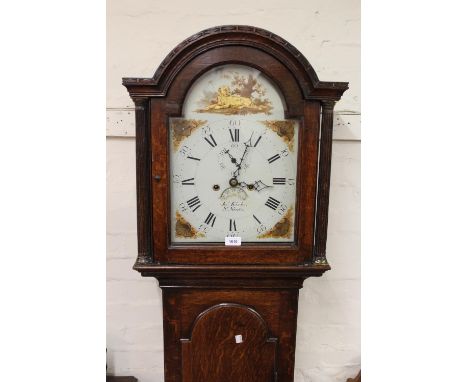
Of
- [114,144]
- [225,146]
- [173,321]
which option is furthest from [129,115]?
[173,321]

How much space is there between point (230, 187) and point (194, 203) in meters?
0.10

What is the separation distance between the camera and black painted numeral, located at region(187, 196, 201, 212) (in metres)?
0.92

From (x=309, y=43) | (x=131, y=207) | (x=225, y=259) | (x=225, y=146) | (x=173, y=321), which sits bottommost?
(x=173, y=321)

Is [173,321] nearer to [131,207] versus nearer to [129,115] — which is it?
[131,207]

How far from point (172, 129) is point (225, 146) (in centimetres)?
14

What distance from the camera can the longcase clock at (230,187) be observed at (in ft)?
2.87

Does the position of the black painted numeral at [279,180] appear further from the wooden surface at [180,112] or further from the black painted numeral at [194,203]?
the black painted numeral at [194,203]

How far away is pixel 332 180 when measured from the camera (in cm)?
119

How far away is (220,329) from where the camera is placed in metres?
0.98

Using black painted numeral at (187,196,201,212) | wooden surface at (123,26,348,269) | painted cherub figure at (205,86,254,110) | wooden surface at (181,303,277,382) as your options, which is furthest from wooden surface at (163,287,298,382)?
painted cherub figure at (205,86,254,110)

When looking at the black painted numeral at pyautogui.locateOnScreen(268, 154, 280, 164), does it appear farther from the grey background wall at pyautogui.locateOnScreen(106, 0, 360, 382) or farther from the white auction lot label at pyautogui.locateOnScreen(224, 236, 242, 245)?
the grey background wall at pyautogui.locateOnScreen(106, 0, 360, 382)

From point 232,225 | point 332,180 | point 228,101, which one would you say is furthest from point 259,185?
point 332,180

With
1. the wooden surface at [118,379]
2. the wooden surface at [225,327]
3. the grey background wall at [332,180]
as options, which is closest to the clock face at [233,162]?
the wooden surface at [225,327]

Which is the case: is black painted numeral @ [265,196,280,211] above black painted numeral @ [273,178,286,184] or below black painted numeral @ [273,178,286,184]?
below
